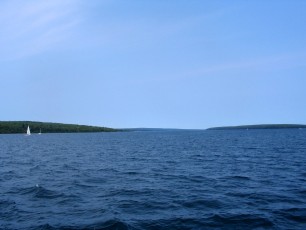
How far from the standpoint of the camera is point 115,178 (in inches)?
1346

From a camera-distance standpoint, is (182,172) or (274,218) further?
(182,172)

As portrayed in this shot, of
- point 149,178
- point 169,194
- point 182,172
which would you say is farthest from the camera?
point 182,172

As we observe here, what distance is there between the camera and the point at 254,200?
2331cm

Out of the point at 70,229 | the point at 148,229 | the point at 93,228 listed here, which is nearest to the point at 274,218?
the point at 148,229

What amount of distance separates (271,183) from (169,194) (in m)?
10.5

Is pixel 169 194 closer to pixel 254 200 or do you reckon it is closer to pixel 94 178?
pixel 254 200

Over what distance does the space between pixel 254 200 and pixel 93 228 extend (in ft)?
39.8

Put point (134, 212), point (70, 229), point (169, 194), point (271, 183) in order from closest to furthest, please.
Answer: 1. point (70, 229)
2. point (134, 212)
3. point (169, 194)
4. point (271, 183)

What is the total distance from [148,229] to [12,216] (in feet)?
28.1

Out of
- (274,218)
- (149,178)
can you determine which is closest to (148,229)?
(274,218)

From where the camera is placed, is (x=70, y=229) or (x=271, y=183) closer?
(x=70, y=229)

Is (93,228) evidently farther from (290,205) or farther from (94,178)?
(94,178)

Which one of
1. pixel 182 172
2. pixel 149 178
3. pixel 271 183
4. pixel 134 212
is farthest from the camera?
pixel 182 172

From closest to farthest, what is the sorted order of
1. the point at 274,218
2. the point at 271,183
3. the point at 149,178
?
the point at 274,218 < the point at 271,183 < the point at 149,178
